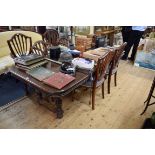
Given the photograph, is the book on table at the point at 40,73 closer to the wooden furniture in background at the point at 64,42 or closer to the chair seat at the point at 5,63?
the chair seat at the point at 5,63

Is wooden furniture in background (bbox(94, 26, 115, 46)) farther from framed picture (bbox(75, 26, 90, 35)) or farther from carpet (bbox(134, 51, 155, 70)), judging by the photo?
carpet (bbox(134, 51, 155, 70))

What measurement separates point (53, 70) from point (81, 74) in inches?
13.7

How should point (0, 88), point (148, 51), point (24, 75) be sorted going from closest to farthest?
point (24, 75) < point (0, 88) < point (148, 51)

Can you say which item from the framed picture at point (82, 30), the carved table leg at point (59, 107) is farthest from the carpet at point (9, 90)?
the framed picture at point (82, 30)

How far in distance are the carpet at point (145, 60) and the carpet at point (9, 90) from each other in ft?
8.47

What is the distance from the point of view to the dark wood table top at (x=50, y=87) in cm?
157

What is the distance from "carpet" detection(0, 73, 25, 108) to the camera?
7.88 ft

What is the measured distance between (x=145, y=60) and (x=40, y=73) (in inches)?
105

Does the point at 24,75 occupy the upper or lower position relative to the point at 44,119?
upper

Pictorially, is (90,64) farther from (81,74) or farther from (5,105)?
(5,105)

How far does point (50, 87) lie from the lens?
1.62 metres

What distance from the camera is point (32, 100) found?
95.0 inches

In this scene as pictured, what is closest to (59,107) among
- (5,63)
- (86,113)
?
(86,113)

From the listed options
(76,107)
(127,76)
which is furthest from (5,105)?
(127,76)
